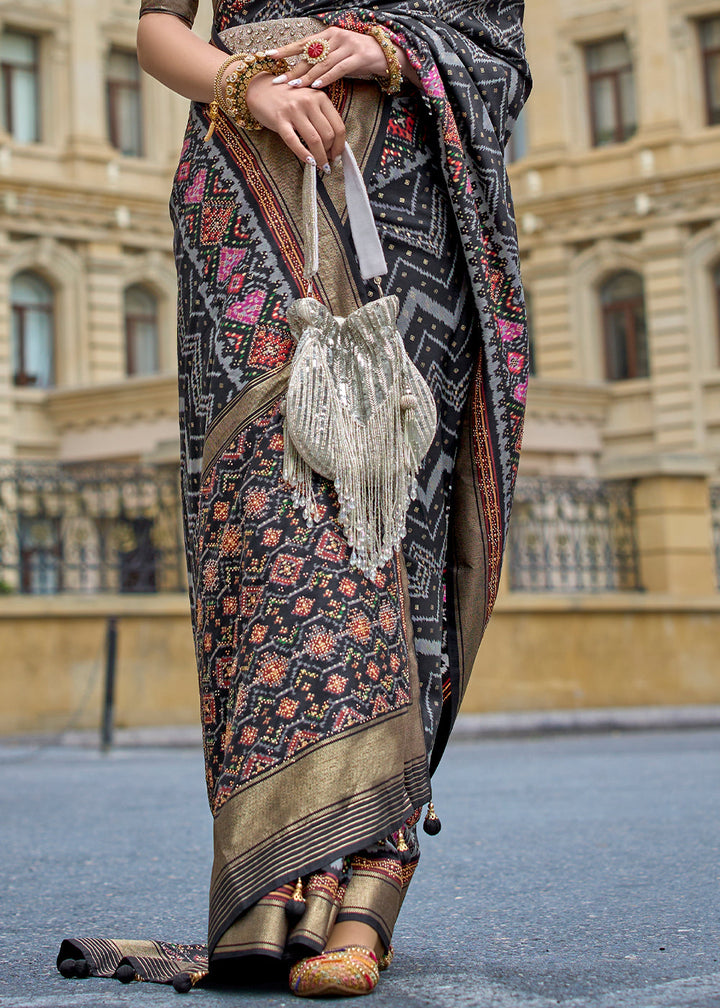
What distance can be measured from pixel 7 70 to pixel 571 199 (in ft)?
32.8

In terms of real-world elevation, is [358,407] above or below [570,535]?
below

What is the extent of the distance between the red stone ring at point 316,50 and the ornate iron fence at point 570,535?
10110mm

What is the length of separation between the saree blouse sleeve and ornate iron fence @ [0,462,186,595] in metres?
9.07

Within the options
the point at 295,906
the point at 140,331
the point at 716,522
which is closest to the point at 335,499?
the point at 295,906

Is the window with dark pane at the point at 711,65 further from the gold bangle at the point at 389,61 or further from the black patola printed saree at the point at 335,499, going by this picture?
the gold bangle at the point at 389,61

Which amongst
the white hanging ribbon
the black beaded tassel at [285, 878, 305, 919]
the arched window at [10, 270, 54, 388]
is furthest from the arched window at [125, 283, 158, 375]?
the black beaded tassel at [285, 878, 305, 919]

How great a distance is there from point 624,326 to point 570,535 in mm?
15896

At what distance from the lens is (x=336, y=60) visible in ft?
8.25

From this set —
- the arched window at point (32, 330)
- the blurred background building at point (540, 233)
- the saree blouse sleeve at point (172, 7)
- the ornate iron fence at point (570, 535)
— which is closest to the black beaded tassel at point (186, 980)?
the saree blouse sleeve at point (172, 7)

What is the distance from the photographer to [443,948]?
8.54ft

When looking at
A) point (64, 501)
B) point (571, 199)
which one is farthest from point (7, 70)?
point (64, 501)

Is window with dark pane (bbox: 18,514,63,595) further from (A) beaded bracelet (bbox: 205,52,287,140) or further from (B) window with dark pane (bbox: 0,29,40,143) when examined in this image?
(B) window with dark pane (bbox: 0,29,40,143)

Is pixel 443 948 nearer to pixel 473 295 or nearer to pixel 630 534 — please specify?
pixel 473 295

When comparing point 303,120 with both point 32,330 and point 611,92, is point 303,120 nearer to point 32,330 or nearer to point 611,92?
point 32,330
